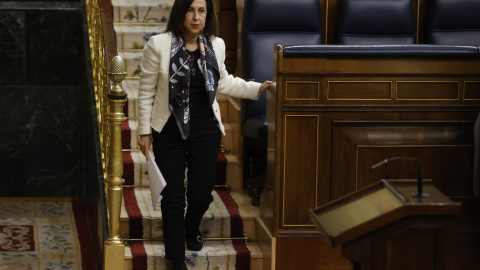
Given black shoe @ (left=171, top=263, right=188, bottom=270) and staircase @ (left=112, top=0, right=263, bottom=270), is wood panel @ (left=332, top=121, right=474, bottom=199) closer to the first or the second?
staircase @ (left=112, top=0, right=263, bottom=270)

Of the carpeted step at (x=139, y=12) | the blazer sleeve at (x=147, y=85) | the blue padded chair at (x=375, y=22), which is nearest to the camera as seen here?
the blazer sleeve at (x=147, y=85)

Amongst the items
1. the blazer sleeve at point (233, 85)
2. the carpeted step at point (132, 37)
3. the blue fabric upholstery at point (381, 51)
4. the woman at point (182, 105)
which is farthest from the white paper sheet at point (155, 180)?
the carpeted step at point (132, 37)

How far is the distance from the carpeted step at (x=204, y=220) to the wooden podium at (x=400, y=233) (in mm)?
1646

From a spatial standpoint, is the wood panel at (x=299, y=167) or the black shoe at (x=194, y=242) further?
the black shoe at (x=194, y=242)

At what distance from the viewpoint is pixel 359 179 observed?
3.62m

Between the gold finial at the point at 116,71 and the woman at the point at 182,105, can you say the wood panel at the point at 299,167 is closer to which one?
the woman at the point at 182,105

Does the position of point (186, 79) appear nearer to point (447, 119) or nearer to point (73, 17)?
point (447, 119)

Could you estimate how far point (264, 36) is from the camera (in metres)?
4.43

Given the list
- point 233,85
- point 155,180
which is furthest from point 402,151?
point 155,180

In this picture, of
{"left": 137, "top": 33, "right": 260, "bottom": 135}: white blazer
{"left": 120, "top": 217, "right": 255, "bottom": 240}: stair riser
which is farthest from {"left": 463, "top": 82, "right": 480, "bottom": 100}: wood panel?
{"left": 137, "top": 33, "right": 260, "bottom": 135}: white blazer

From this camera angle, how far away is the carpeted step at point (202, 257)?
3729 millimetres

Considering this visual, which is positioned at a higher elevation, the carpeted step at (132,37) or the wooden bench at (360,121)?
the carpeted step at (132,37)

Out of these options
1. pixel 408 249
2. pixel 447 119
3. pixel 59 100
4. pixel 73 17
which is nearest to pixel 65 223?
pixel 59 100

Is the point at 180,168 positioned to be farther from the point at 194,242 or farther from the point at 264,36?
the point at 264,36
